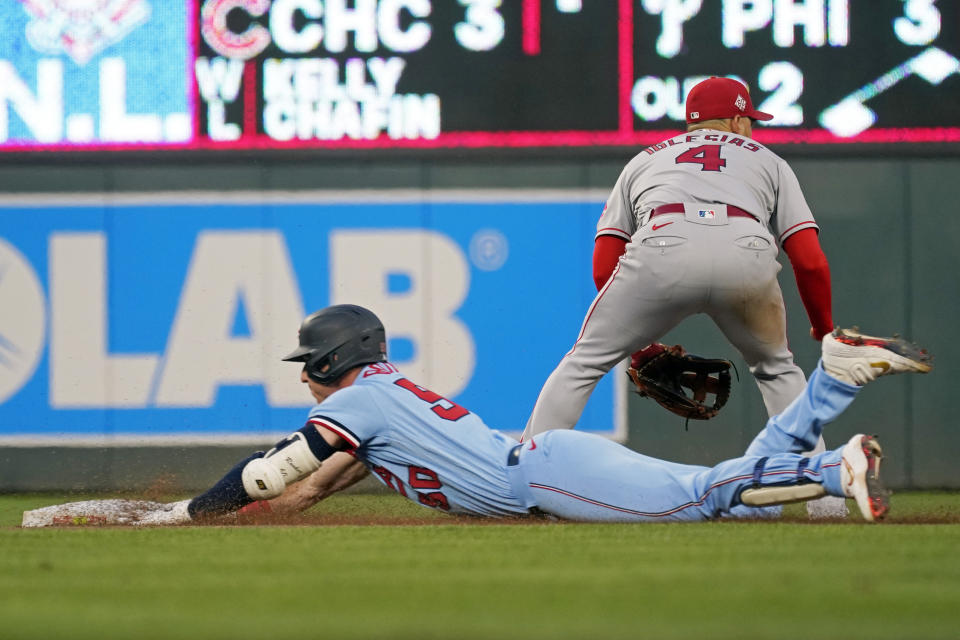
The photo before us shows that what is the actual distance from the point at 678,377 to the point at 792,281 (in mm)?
2203

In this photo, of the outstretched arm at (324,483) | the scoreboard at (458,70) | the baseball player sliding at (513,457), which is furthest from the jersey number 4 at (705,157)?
the scoreboard at (458,70)

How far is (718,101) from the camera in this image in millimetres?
4316

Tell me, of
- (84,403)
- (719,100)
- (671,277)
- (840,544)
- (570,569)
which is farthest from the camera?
(84,403)

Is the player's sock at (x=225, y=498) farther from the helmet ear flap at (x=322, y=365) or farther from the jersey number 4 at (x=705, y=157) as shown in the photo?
the jersey number 4 at (x=705, y=157)

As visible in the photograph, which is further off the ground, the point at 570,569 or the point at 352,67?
the point at 352,67

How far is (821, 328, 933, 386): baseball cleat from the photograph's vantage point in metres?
3.21

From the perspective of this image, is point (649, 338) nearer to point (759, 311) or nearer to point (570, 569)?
point (759, 311)

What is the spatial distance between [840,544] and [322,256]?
153 inches

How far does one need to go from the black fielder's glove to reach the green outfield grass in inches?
38.2

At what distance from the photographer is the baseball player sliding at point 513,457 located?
326cm

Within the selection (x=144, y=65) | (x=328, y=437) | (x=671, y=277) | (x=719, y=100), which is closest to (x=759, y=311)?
(x=671, y=277)

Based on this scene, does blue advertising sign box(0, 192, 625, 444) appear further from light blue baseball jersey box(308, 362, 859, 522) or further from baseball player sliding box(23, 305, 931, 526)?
light blue baseball jersey box(308, 362, 859, 522)

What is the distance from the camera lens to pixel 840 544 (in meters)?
3.01

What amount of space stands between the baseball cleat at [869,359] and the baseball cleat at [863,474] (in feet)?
0.51
